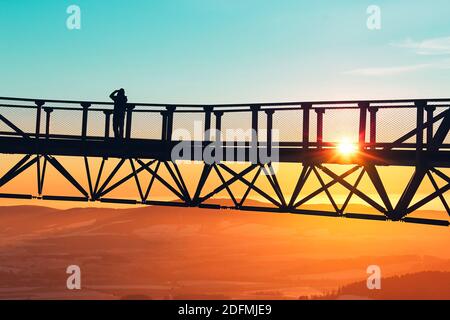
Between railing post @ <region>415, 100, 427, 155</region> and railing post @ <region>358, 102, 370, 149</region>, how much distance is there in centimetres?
130

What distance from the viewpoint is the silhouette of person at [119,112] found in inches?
770

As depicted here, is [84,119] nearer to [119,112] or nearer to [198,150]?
[119,112]

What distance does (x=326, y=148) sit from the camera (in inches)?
682

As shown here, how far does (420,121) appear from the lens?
52.7ft

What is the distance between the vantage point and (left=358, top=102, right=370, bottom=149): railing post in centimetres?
1656

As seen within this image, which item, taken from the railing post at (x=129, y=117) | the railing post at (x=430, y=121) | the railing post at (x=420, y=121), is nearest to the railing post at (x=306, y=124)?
the railing post at (x=420, y=121)

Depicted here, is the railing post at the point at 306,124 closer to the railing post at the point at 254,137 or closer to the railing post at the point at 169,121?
the railing post at the point at 254,137

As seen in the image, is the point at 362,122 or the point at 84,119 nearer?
the point at 362,122

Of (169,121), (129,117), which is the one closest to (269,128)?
(169,121)

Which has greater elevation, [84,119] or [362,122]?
[84,119]

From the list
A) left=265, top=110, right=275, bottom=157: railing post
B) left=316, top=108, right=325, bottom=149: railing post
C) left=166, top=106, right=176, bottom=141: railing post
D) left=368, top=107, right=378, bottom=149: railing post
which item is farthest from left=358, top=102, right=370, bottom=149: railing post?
left=166, top=106, right=176, bottom=141: railing post

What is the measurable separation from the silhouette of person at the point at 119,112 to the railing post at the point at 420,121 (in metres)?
8.81

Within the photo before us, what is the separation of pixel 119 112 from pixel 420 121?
355 inches

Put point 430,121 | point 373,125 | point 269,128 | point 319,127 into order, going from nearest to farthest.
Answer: point 430,121
point 373,125
point 319,127
point 269,128
